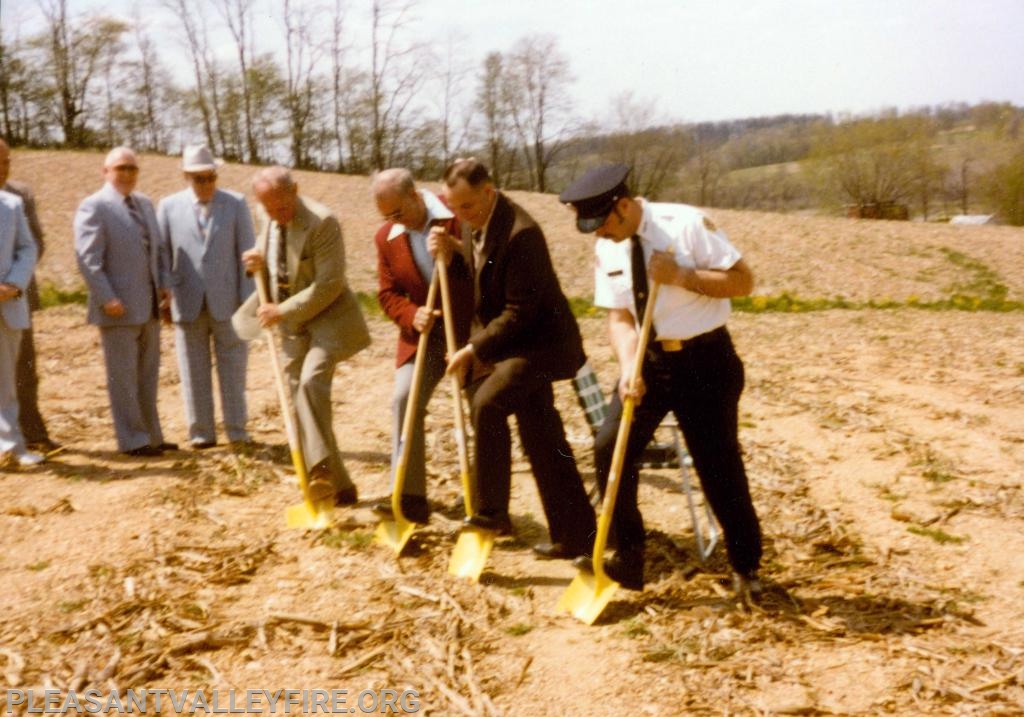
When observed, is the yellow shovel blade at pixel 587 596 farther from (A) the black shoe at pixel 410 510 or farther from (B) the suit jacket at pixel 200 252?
(B) the suit jacket at pixel 200 252

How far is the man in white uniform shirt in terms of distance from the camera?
4172 mm

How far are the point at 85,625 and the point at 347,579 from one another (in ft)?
4.00

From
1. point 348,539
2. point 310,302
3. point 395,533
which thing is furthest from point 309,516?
point 310,302

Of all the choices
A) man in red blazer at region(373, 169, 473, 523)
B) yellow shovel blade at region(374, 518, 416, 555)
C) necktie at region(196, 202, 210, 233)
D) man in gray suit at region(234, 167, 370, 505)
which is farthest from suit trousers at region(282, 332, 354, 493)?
necktie at region(196, 202, 210, 233)

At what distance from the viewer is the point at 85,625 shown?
183 inches

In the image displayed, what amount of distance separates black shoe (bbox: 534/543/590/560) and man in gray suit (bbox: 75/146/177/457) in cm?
348

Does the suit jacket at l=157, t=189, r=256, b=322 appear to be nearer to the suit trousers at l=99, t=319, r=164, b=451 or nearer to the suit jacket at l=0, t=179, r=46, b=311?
the suit trousers at l=99, t=319, r=164, b=451

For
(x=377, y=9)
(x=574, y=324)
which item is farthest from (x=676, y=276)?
(x=377, y=9)

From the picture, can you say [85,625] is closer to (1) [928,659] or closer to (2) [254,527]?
(2) [254,527]

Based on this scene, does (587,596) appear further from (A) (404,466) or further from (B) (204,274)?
(B) (204,274)

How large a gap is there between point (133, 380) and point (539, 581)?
3754mm

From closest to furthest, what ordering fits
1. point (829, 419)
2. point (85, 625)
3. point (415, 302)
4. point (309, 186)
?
point (85, 625), point (415, 302), point (829, 419), point (309, 186)

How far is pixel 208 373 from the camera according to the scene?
757cm

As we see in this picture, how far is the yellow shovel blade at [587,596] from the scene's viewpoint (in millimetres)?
4578
